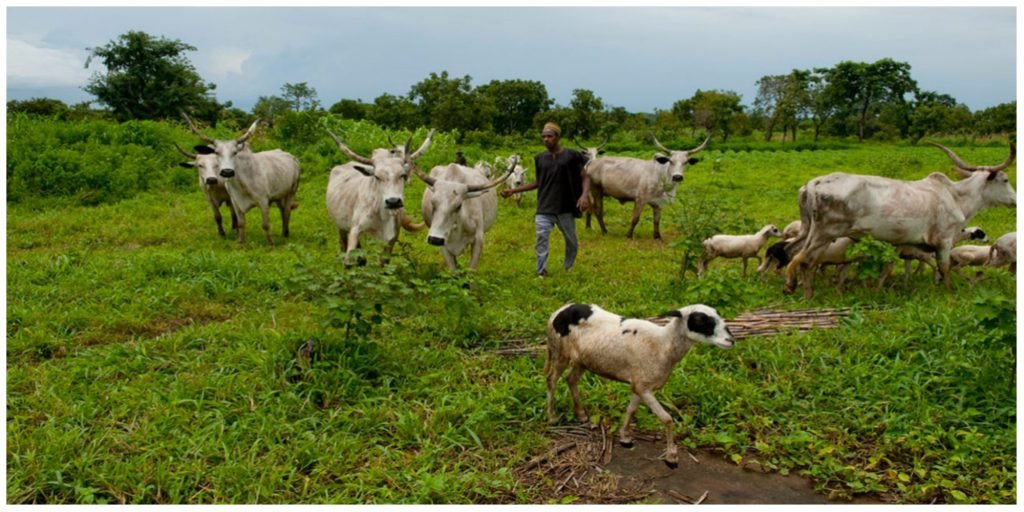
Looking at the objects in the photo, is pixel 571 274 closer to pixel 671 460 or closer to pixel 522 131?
pixel 671 460

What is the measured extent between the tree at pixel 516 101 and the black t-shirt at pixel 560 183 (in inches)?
1191

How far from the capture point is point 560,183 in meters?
8.33

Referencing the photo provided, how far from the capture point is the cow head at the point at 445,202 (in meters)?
7.33

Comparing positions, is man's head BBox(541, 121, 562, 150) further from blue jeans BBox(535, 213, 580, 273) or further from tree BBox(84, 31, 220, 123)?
tree BBox(84, 31, 220, 123)

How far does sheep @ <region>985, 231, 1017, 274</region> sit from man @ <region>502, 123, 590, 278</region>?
4359 mm

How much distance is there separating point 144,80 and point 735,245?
34.5m

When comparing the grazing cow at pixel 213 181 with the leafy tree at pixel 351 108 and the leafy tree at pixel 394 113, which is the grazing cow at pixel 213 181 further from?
the leafy tree at pixel 351 108

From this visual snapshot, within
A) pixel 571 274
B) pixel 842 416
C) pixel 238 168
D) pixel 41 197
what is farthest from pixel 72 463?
pixel 41 197

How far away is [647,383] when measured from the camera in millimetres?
4160

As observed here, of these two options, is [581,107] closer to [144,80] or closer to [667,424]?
[144,80]

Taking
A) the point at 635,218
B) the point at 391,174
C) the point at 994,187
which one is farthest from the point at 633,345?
the point at 635,218

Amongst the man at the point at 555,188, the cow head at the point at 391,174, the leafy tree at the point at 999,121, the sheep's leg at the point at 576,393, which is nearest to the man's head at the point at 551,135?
the man at the point at 555,188

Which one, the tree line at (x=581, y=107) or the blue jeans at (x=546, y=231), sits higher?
the tree line at (x=581, y=107)

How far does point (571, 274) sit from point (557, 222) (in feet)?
2.01
